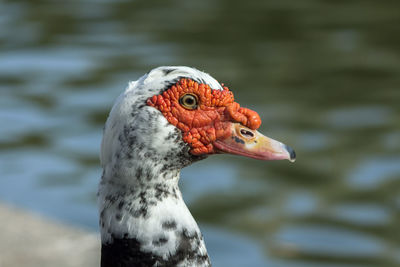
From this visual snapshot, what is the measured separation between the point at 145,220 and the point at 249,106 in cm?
538

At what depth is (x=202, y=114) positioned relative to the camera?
2783mm

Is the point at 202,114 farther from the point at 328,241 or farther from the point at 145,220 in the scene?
the point at 328,241

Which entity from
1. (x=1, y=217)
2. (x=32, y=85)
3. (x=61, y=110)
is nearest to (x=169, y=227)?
(x=1, y=217)

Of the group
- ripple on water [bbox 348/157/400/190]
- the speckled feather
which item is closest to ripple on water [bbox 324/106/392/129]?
ripple on water [bbox 348/157/400/190]

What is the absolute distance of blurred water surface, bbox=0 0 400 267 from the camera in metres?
6.09

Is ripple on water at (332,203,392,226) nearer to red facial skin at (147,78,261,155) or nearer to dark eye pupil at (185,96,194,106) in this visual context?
red facial skin at (147,78,261,155)

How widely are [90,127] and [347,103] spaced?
8.19 feet

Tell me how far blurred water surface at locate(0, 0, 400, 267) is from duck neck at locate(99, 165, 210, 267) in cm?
293

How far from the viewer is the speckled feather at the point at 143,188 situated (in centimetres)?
265

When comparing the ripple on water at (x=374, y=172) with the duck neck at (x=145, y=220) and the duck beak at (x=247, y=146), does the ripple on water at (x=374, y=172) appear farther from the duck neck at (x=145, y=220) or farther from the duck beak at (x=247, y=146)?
the duck neck at (x=145, y=220)

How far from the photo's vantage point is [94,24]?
1110 centimetres

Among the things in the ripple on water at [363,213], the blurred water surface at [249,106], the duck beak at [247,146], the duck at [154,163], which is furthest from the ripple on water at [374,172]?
Result: the duck at [154,163]

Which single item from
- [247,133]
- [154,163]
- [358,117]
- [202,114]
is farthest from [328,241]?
[154,163]

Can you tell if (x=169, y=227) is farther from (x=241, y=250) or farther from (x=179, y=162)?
(x=241, y=250)
